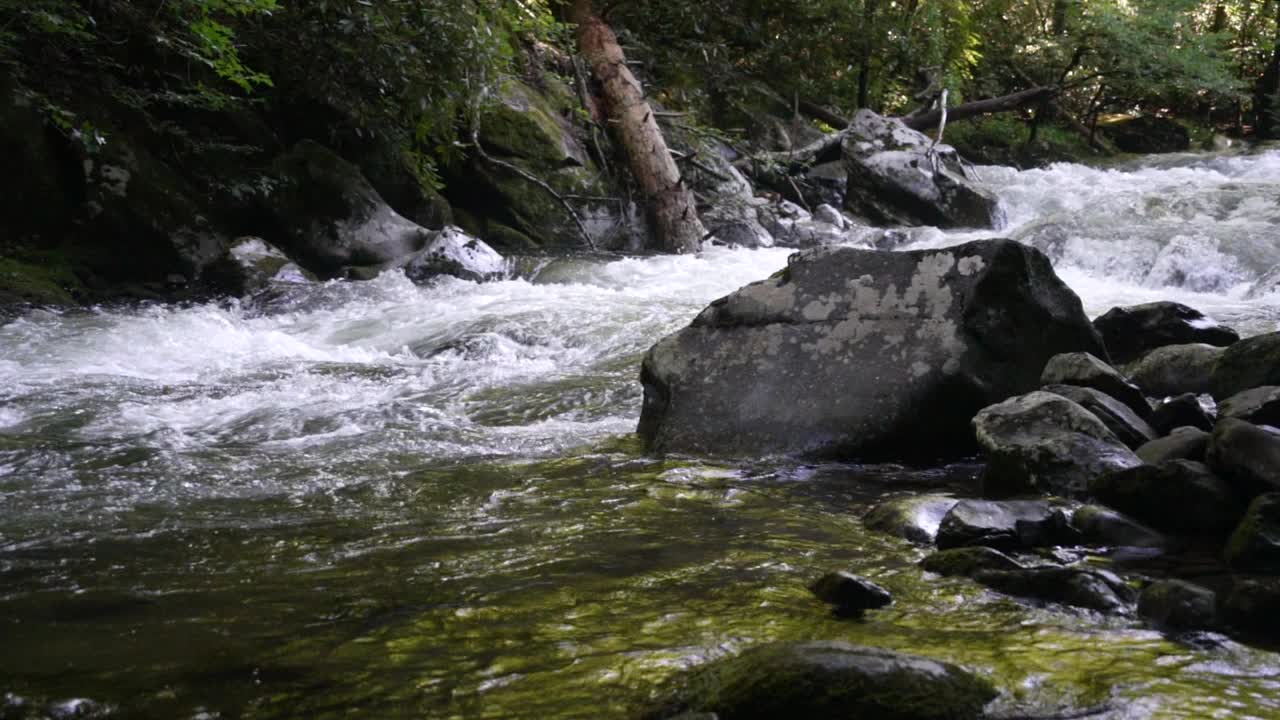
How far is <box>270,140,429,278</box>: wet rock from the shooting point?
32.0ft

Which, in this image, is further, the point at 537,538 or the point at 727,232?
the point at 727,232

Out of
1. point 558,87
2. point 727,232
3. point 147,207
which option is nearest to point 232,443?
point 147,207

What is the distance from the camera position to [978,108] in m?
17.3

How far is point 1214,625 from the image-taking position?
2.28m

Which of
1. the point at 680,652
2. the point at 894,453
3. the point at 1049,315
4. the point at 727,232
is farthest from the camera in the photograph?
the point at 727,232

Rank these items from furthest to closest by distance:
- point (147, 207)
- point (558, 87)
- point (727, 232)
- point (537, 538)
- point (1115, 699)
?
Answer: 1. point (558, 87)
2. point (727, 232)
3. point (147, 207)
4. point (537, 538)
5. point (1115, 699)

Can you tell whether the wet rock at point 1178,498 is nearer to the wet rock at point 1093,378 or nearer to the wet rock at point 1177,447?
the wet rock at point 1177,447

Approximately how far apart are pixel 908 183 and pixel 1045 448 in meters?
10.5

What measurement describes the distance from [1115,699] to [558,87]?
38.1ft

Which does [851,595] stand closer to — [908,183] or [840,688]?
[840,688]

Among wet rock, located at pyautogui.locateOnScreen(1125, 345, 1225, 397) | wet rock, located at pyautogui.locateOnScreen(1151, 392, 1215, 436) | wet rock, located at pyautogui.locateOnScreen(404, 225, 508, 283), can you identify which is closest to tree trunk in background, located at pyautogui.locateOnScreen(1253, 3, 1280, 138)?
wet rock, located at pyautogui.locateOnScreen(404, 225, 508, 283)

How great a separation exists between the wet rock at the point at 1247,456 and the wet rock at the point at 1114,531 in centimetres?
29

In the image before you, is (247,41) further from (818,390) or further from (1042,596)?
(1042,596)

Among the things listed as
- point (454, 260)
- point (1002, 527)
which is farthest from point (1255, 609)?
point (454, 260)
